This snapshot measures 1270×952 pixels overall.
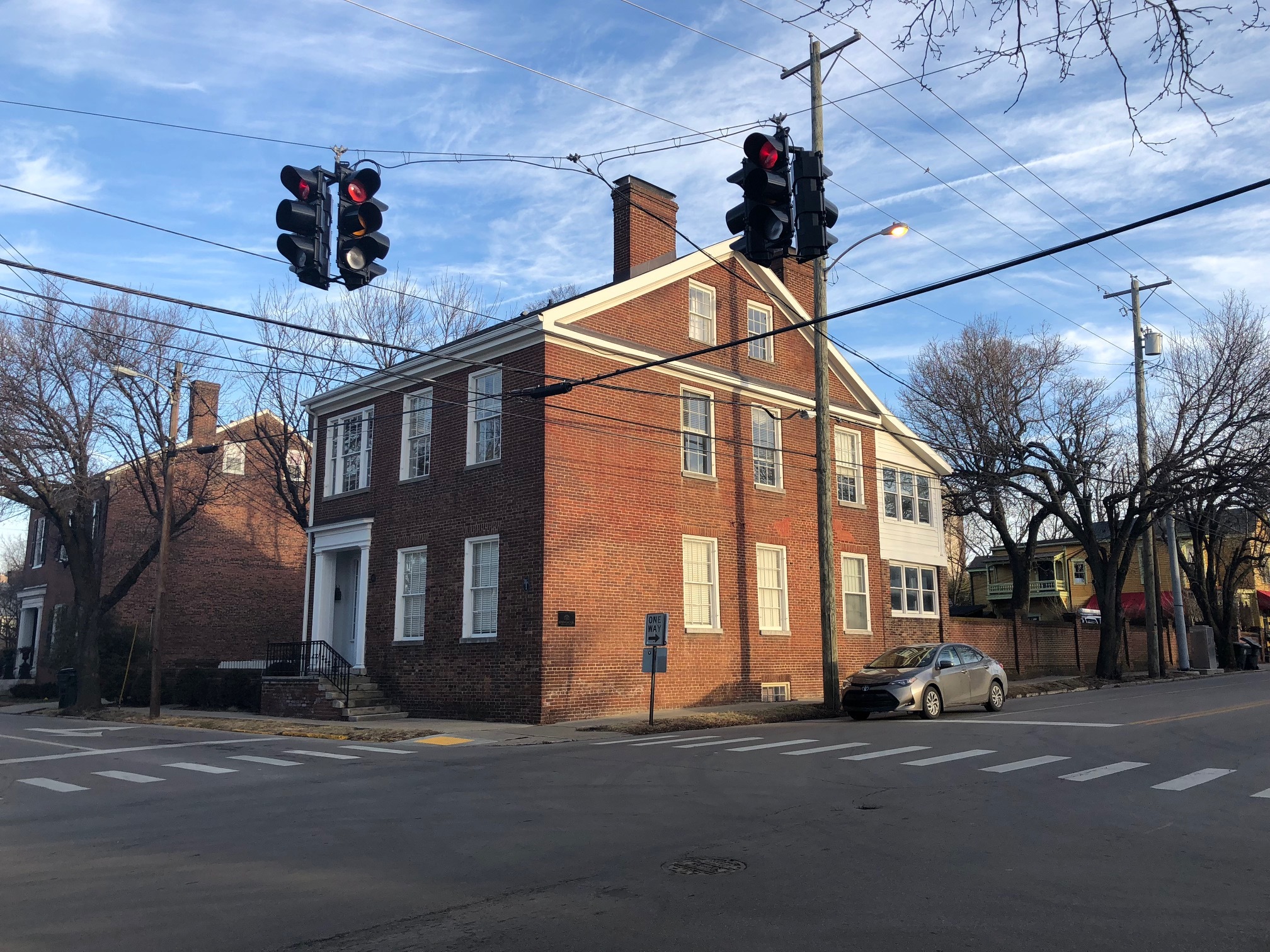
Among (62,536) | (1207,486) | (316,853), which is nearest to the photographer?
(316,853)

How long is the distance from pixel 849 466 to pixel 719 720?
1122cm

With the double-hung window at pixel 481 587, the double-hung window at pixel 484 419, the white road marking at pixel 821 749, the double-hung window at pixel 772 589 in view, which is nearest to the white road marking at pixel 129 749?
the double-hung window at pixel 481 587

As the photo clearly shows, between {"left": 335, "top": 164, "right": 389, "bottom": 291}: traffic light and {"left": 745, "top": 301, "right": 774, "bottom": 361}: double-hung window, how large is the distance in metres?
16.5

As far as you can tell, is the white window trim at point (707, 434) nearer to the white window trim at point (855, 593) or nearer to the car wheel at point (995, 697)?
the white window trim at point (855, 593)

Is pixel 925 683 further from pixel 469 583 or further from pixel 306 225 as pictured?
pixel 306 225

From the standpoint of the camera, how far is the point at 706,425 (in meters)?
24.3

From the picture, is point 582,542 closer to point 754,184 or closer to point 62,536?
point 754,184

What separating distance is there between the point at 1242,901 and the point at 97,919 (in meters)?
6.95

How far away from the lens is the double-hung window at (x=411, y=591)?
75.9 ft

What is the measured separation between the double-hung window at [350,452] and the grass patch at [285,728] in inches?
250

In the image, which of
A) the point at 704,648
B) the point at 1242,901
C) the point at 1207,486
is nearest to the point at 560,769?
the point at 1242,901

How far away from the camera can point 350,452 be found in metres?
26.3

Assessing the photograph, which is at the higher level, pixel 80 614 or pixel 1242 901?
pixel 80 614

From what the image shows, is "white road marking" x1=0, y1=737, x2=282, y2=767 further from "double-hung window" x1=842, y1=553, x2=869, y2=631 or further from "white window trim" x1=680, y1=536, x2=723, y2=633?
"double-hung window" x1=842, y1=553, x2=869, y2=631
